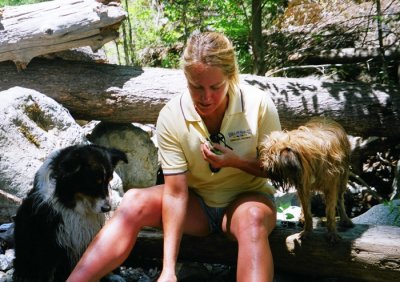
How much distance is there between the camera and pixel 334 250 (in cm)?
355

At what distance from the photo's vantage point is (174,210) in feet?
10.8

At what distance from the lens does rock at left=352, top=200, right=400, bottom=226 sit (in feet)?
14.3

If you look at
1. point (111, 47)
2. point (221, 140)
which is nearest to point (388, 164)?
point (221, 140)

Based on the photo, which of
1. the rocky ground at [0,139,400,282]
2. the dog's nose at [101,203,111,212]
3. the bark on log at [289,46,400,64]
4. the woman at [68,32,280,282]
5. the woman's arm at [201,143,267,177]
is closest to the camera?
the woman at [68,32,280,282]

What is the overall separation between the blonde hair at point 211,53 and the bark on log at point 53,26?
110 inches

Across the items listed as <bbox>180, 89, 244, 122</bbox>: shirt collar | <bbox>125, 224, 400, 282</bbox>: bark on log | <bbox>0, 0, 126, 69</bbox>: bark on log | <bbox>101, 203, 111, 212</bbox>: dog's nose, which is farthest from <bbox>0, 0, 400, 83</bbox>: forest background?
<bbox>101, 203, 111, 212</bbox>: dog's nose

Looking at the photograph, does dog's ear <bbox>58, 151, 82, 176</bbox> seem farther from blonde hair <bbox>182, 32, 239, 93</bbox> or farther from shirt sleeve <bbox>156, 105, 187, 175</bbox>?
blonde hair <bbox>182, 32, 239, 93</bbox>

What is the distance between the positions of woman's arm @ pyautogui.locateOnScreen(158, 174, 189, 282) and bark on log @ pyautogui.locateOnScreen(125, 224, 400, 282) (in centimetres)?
57

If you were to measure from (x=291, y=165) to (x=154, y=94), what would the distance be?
9.46 ft

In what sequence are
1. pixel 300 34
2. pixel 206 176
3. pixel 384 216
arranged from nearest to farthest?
pixel 206 176 < pixel 384 216 < pixel 300 34

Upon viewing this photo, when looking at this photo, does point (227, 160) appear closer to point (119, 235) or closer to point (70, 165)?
point (119, 235)

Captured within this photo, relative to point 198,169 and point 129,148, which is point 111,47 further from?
point 198,169

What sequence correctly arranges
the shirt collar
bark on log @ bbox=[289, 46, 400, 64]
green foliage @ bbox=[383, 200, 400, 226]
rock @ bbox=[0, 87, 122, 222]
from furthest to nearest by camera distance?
bark on log @ bbox=[289, 46, 400, 64]
rock @ bbox=[0, 87, 122, 222]
green foliage @ bbox=[383, 200, 400, 226]
the shirt collar

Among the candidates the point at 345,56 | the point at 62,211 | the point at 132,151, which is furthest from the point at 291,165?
the point at 345,56
